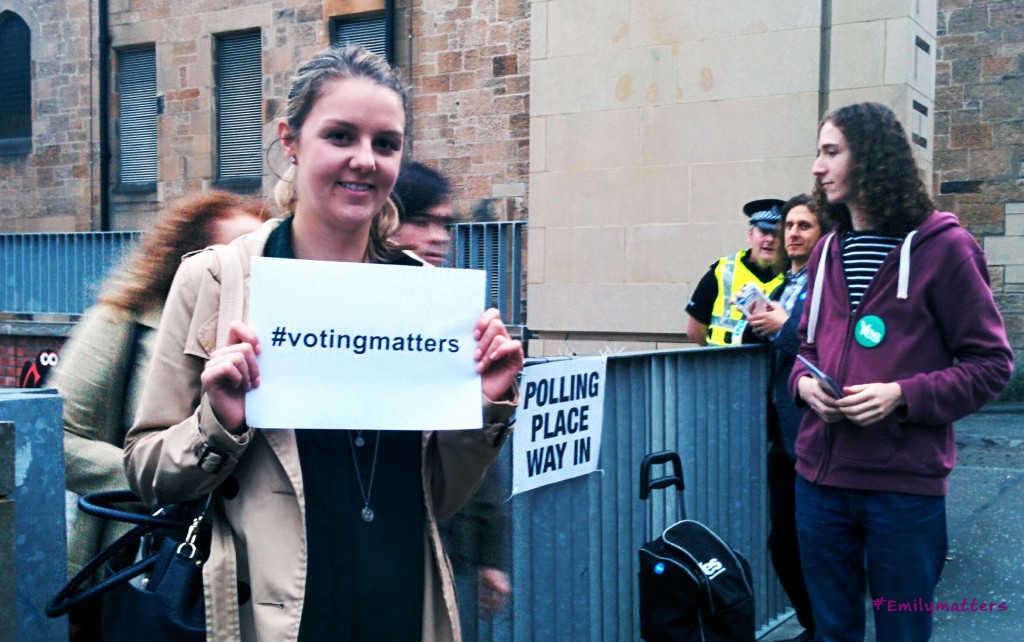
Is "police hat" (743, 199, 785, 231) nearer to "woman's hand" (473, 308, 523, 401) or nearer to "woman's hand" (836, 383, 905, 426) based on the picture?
"woman's hand" (836, 383, 905, 426)

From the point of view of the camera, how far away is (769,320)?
4844mm

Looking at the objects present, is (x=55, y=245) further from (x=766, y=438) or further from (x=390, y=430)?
(x=390, y=430)

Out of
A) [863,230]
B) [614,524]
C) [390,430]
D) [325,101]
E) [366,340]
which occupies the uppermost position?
[325,101]

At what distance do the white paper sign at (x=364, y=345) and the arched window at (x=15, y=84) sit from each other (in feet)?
62.2

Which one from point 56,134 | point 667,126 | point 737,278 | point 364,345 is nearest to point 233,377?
point 364,345

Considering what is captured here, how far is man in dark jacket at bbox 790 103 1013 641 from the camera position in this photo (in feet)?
9.88

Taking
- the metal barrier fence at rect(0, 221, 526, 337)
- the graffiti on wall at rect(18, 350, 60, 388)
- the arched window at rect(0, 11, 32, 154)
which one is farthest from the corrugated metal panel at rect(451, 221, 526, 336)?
the arched window at rect(0, 11, 32, 154)

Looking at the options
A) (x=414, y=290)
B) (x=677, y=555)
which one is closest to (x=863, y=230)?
(x=677, y=555)

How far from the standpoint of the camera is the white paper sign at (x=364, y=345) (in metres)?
1.82

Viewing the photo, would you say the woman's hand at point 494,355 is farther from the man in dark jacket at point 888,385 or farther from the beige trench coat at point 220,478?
the man in dark jacket at point 888,385

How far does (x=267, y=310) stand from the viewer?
5.98 feet

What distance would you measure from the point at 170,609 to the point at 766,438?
385 cm

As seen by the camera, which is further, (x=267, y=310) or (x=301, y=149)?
(x=301, y=149)

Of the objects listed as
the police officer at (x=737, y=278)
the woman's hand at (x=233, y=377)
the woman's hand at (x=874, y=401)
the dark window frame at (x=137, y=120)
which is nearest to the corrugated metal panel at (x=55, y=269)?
the dark window frame at (x=137, y=120)
